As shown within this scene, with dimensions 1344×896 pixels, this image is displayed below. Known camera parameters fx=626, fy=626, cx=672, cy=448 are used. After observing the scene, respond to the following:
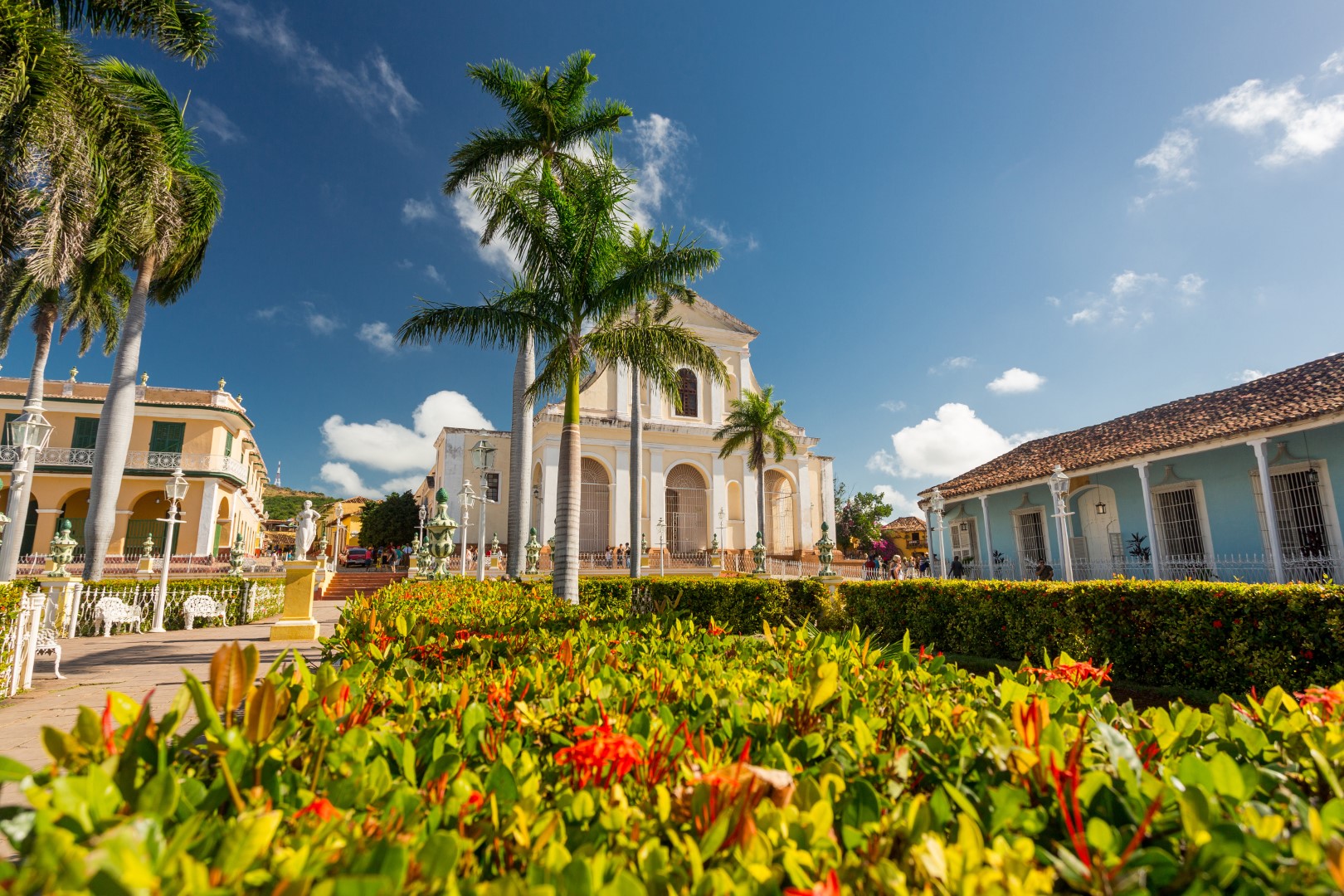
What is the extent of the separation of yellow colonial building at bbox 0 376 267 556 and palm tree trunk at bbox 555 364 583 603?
2321cm

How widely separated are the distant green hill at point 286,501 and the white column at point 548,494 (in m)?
48.8

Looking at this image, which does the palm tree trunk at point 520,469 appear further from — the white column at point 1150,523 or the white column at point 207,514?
the white column at point 207,514

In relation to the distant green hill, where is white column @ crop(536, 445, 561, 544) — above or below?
below

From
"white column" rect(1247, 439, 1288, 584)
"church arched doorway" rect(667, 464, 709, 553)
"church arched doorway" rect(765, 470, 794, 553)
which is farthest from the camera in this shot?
"church arched doorway" rect(765, 470, 794, 553)

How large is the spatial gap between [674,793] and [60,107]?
12307 mm

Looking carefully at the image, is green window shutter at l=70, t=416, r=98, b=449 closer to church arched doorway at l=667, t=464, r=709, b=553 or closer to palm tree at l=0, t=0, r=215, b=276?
palm tree at l=0, t=0, r=215, b=276

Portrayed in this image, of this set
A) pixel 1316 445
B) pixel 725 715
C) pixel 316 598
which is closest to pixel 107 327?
pixel 316 598

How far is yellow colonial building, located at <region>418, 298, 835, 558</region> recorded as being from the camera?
2714 centimetres

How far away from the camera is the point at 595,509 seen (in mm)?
27797

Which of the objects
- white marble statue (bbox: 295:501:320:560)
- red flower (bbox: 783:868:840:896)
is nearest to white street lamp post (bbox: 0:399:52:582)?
white marble statue (bbox: 295:501:320:560)

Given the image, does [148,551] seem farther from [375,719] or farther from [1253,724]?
[1253,724]

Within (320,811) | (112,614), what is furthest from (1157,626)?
(112,614)

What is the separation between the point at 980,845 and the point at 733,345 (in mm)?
31035

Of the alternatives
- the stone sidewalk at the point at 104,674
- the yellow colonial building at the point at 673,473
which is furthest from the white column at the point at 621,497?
the stone sidewalk at the point at 104,674
